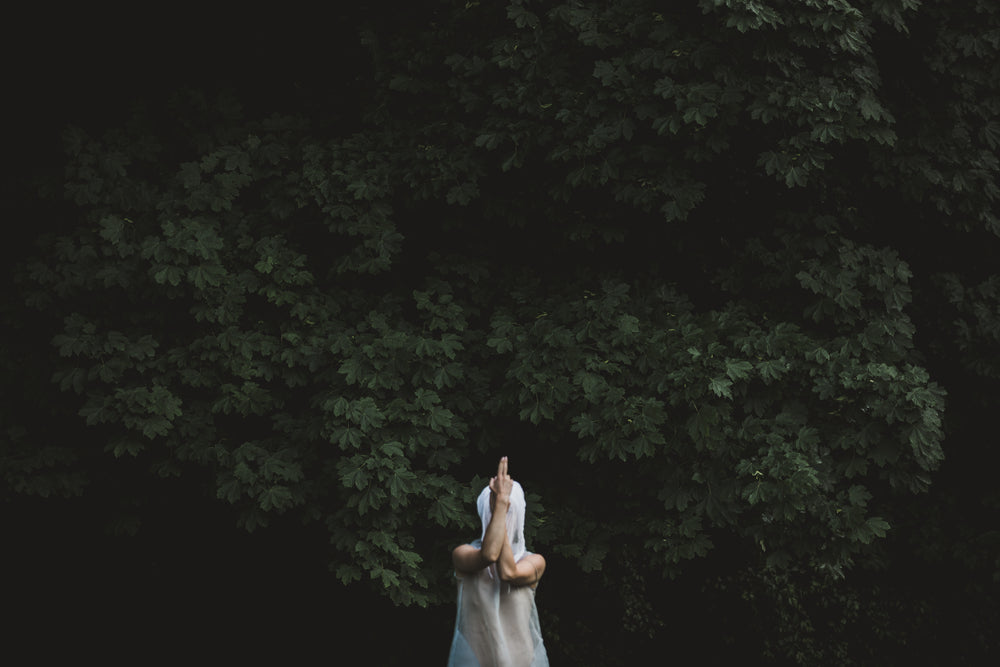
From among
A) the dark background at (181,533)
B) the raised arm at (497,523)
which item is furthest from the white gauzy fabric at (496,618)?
the dark background at (181,533)

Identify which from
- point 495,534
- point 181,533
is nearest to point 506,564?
point 495,534

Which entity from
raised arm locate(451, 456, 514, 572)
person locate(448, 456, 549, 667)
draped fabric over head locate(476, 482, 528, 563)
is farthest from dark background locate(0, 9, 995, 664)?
raised arm locate(451, 456, 514, 572)

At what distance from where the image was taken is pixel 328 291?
812cm

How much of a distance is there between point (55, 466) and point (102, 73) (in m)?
3.28

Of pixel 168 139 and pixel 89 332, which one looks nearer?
pixel 89 332

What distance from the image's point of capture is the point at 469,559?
12.8ft

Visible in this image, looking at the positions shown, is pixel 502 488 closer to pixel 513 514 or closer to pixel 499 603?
pixel 513 514

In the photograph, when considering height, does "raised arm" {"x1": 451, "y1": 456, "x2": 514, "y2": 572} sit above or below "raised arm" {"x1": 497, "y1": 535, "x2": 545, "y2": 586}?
above

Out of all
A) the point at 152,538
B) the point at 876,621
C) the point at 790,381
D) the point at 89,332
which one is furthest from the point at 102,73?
the point at 876,621

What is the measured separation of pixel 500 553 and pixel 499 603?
0.29 meters

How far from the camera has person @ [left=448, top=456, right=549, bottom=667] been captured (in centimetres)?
389

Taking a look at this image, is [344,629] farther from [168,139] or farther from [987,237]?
[987,237]

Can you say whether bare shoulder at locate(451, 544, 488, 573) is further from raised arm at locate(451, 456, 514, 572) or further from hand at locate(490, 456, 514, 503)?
hand at locate(490, 456, 514, 503)

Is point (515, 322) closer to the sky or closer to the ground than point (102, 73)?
closer to the ground
